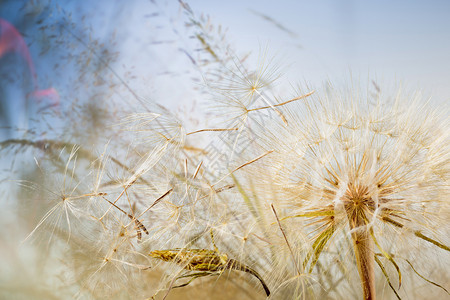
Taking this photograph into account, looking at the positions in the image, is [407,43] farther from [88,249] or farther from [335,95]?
[88,249]

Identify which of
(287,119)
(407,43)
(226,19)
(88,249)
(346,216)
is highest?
(226,19)

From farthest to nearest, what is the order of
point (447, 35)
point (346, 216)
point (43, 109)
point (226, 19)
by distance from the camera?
1. point (43, 109)
2. point (226, 19)
3. point (447, 35)
4. point (346, 216)

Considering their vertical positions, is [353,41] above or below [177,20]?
below

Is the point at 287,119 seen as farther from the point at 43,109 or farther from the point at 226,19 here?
the point at 43,109

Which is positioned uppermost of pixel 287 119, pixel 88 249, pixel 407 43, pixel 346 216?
pixel 407 43

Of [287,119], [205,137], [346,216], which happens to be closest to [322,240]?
[346,216]

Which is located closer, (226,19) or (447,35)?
(447,35)

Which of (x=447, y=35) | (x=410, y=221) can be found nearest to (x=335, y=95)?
(x=410, y=221)

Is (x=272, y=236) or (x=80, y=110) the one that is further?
(x=80, y=110)

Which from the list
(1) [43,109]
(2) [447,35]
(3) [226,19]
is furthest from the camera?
(1) [43,109]
